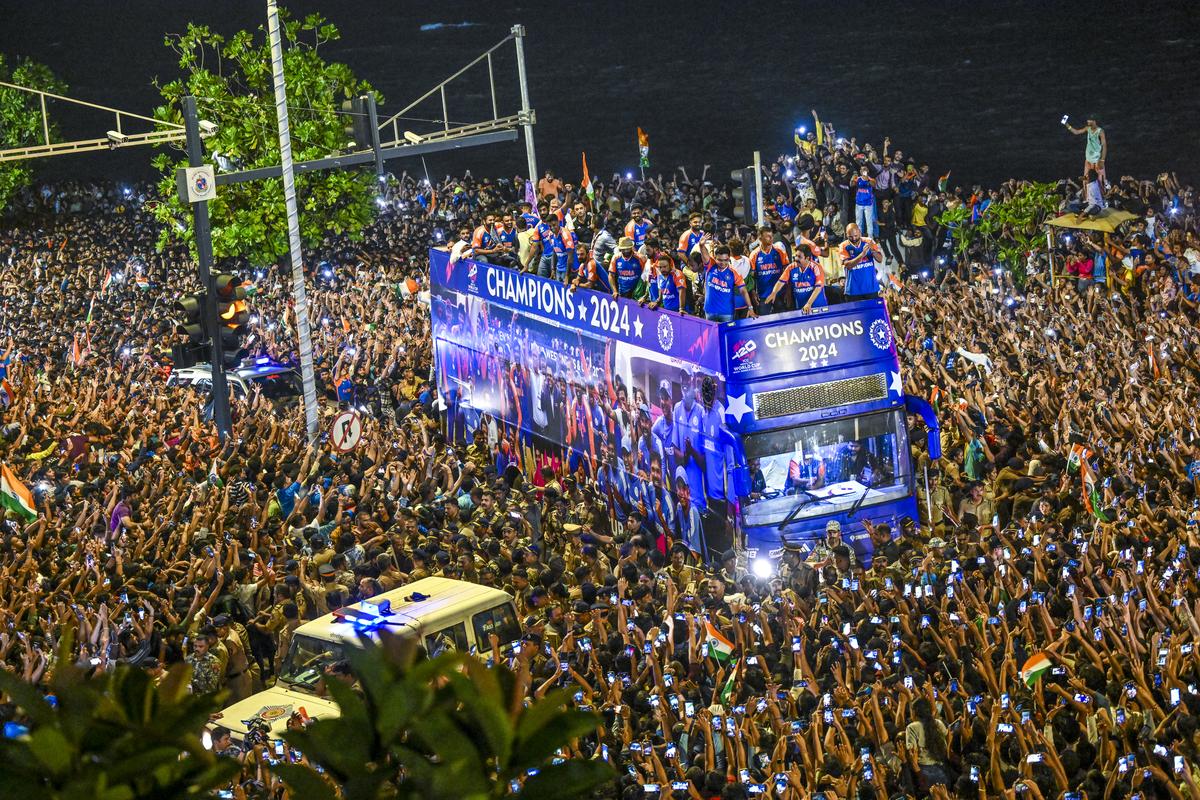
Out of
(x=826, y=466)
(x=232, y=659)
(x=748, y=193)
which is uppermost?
(x=748, y=193)

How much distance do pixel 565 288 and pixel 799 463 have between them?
4.22 metres

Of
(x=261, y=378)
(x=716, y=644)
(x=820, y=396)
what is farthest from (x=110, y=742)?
(x=261, y=378)

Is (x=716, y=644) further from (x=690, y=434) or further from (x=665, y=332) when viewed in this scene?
(x=665, y=332)

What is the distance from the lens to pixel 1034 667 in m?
11.0

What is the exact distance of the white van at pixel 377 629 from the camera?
477 inches

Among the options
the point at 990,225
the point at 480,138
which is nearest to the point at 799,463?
the point at 480,138

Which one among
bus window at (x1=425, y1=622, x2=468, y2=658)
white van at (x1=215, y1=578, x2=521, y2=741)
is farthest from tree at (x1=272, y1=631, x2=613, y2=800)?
bus window at (x1=425, y1=622, x2=468, y2=658)

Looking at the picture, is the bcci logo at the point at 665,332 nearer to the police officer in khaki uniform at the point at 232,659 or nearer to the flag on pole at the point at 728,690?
the police officer in khaki uniform at the point at 232,659

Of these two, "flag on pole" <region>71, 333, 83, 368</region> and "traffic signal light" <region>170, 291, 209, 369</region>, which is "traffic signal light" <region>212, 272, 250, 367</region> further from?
"flag on pole" <region>71, 333, 83, 368</region>

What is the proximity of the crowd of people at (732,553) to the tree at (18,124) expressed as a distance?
18.8 m

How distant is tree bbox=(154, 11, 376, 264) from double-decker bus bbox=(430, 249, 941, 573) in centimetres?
1811

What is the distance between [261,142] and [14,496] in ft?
66.0

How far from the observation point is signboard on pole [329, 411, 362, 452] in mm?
19078

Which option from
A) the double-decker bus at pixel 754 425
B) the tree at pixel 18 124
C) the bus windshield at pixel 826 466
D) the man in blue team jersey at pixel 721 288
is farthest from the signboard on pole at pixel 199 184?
the tree at pixel 18 124
